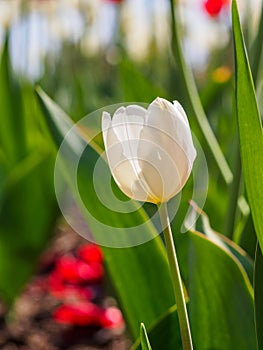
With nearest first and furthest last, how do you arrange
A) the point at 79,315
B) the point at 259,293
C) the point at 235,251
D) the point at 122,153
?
the point at 122,153
the point at 259,293
the point at 235,251
the point at 79,315

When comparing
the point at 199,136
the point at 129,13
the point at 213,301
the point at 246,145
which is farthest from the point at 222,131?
the point at 129,13

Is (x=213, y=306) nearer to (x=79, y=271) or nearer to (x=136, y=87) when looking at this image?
(x=136, y=87)

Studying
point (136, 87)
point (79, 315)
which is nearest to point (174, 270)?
point (79, 315)

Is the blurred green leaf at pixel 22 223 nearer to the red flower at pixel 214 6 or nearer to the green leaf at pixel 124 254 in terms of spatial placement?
the green leaf at pixel 124 254

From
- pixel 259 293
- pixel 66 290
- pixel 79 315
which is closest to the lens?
pixel 259 293

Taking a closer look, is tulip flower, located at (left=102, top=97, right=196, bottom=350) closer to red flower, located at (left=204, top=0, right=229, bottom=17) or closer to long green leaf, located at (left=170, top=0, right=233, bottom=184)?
long green leaf, located at (left=170, top=0, right=233, bottom=184)

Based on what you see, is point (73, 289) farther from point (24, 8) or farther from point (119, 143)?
point (119, 143)
